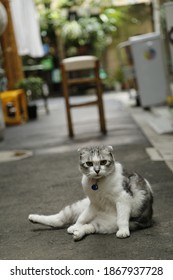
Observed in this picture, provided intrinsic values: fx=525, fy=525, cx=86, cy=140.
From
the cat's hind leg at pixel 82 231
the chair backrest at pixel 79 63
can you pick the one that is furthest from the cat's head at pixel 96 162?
the chair backrest at pixel 79 63

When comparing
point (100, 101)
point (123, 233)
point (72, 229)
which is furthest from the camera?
point (100, 101)

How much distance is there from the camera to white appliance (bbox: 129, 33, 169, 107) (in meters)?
8.39

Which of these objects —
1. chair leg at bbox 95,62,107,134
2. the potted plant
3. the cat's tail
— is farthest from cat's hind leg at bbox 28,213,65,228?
the potted plant

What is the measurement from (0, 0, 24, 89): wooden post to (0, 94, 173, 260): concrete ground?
283cm

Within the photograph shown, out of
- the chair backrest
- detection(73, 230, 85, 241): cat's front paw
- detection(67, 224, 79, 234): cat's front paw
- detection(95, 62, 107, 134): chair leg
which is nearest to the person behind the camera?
detection(73, 230, 85, 241): cat's front paw

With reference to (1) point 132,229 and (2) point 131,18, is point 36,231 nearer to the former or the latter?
(1) point 132,229

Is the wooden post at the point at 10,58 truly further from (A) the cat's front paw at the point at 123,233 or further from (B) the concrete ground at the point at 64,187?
(A) the cat's front paw at the point at 123,233

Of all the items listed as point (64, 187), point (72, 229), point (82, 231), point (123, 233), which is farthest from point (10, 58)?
point (123, 233)

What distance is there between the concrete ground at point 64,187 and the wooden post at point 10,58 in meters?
2.83

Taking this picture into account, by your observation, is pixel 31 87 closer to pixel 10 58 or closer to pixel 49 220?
pixel 10 58

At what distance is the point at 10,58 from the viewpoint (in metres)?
10.5

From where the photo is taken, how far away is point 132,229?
2.48 m

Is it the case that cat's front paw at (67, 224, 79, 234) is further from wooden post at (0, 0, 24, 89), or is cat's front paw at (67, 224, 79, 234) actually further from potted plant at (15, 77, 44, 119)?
wooden post at (0, 0, 24, 89)

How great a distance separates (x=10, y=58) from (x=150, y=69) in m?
3.34
